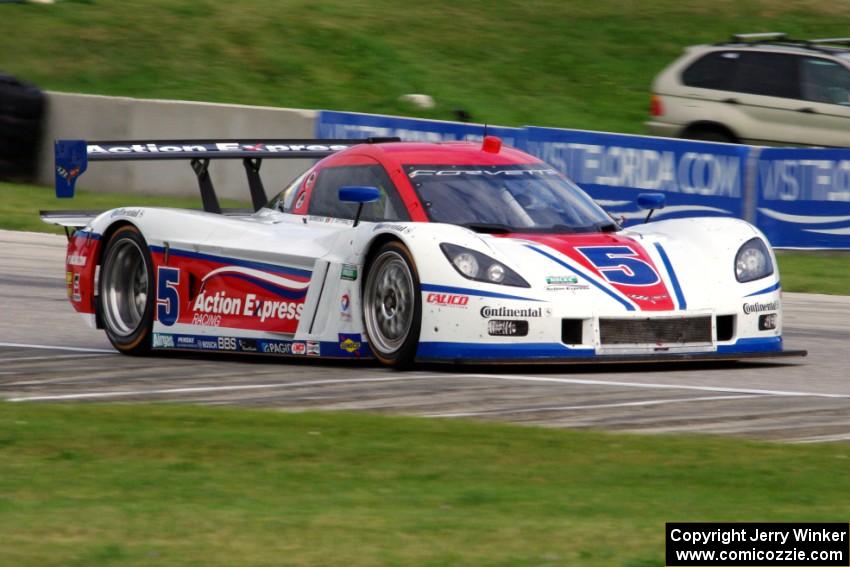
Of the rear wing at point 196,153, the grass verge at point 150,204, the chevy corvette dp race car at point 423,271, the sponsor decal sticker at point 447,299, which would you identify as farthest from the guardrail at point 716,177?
the sponsor decal sticker at point 447,299

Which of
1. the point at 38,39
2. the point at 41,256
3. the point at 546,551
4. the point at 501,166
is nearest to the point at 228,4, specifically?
the point at 38,39

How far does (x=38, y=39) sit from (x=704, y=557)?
982 inches

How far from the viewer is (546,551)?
510 cm

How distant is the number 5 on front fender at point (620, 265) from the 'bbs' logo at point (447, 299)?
76 centimetres

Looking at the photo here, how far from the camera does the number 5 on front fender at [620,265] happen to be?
9.46 m

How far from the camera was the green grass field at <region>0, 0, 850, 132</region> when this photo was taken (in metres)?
26.5

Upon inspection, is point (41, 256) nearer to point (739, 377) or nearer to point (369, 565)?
point (739, 377)

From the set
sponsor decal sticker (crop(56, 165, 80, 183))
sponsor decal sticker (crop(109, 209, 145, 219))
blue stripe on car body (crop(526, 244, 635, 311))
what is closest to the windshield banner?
sponsor decal sticker (crop(109, 209, 145, 219))

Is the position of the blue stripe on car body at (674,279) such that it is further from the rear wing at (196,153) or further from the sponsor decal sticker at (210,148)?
the sponsor decal sticker at (210,148)

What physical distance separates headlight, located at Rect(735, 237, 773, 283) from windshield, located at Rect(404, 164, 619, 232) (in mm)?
826

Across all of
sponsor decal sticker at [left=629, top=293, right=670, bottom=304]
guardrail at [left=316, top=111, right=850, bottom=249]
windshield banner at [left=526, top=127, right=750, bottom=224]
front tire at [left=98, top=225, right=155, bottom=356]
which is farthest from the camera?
windshield banner at [left=526, top=127, right=750, bottom=224]

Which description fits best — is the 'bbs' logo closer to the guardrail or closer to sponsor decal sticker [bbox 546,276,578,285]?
sponsor decal sticker [bbox 546,276,578,285]

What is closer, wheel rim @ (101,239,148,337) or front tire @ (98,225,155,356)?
front tire @ (98,225,155,356)

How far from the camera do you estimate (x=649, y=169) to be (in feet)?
58.8
